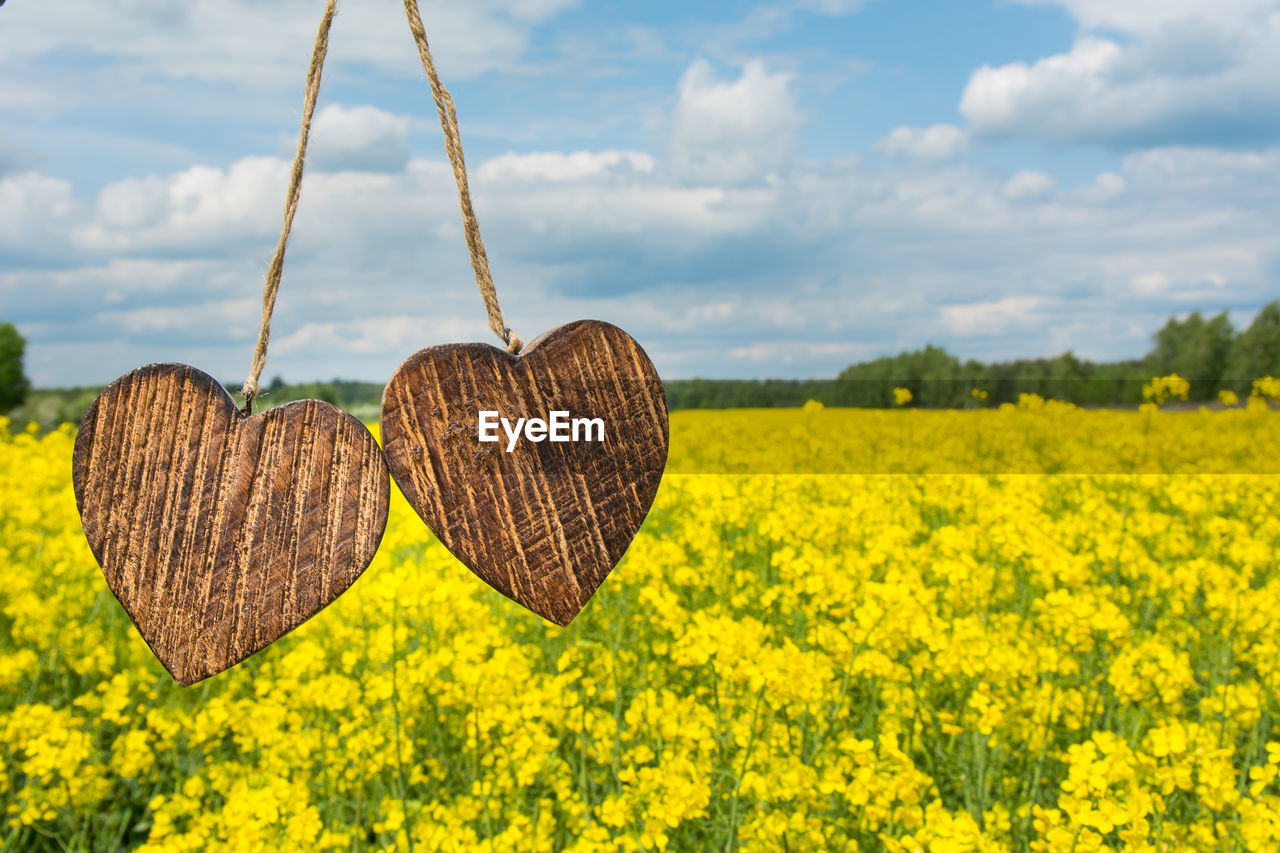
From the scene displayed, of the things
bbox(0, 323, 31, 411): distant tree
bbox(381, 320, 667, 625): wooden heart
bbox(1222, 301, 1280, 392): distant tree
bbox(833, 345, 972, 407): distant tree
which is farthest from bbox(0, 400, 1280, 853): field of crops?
bbox(0, 323, 31, 411): distant tree

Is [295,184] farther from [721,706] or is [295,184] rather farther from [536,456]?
[721,706]

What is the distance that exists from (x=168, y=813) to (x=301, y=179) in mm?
2285

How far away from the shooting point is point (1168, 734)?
2.26 metres

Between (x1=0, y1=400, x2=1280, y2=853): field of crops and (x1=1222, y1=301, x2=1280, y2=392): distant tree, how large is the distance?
2112 cm

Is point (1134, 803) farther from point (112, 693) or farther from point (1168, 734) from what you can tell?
point (112, 693)

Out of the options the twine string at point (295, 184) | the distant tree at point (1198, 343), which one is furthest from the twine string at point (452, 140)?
the distant tree at point (1198, 343)

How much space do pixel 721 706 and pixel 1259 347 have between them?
26.1 m

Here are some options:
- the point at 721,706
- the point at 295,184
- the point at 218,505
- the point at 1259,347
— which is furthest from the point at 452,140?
the point at 1259,347

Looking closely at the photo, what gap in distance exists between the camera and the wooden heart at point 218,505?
927 mm

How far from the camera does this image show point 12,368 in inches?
1212

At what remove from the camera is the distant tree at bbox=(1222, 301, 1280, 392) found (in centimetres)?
2194

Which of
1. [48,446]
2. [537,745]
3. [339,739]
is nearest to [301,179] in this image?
[537,745]

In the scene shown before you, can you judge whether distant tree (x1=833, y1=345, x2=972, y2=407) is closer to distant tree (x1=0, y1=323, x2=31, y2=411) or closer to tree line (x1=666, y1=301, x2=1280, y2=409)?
tree line (x1=666, y1=301, x2=1280, y2=409)

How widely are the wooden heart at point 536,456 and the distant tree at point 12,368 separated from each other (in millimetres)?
35381
